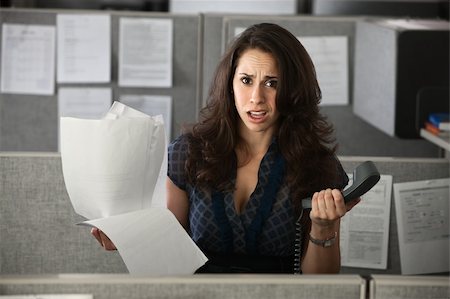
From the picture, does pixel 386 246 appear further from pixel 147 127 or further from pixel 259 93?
pixel 147 127

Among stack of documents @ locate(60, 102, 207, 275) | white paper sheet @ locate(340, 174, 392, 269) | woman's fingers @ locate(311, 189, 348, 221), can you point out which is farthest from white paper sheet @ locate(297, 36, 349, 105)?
stack of documents @ locate(60, 102, 207, 275)

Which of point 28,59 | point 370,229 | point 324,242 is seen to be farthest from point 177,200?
point 28,59

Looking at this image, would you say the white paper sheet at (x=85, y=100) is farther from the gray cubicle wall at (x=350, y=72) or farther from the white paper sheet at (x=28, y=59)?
the gray cubicle wall at (x=350, y=72)

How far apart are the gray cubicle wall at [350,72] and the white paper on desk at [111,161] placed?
1346mm

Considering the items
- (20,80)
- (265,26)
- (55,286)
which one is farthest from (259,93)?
(20,80)

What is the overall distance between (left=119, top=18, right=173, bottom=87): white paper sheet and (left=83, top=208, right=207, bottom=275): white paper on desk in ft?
4.74

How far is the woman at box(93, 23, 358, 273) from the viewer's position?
1445 millimetres

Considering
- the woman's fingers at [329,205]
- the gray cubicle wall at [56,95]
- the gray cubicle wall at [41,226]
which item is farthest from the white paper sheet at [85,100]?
the woman's fingers at [329,205]

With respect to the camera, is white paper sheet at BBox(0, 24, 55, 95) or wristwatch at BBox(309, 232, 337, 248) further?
white paper sheet at BBox(0, 24, 55, 95)

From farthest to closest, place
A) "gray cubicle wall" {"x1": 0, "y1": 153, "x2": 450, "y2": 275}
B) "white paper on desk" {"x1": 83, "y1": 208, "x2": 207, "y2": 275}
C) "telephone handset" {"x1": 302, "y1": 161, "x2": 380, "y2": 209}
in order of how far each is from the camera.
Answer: "gray cubicle wall" {"x1": 0, "y1": 153, "x2": 450, "y2": 275}
"telephone handset" {"x1": 302, "y1": 161, "x2": 380, "y2": 209}
"white paper on desk" {"x1": 83, "y1": 208, "x2": 207, "y2": 275}

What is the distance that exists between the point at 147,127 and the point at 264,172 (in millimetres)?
492

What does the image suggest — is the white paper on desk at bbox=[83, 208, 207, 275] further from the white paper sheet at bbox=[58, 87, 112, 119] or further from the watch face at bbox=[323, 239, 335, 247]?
the white paper sheet at bbox=[58, 87, 112, 119]

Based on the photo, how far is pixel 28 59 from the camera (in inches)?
96.7

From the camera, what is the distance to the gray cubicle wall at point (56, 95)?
2453mm
